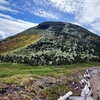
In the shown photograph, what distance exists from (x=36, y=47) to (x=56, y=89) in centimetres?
12256

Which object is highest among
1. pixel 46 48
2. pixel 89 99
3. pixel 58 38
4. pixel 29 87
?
pixel 58 38

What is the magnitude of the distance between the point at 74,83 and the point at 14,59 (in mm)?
84199

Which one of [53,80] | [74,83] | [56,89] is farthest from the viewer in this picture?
[74,83]

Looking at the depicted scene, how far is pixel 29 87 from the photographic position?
98.1ft

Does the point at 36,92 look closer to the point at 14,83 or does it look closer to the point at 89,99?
the point at 14,83

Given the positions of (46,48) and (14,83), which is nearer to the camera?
(14,83)

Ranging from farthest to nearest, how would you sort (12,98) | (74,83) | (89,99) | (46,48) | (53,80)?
(46,48) → (74,83) → (53,80) → (89,99) → (12,98)

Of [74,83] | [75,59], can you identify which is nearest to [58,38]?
[75,59]

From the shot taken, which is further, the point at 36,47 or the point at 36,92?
the point at 36,47

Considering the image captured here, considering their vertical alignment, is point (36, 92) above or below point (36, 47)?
below

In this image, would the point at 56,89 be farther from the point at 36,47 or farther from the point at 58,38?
the point at 58,38

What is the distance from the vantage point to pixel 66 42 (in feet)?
561

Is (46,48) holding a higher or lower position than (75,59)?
higher

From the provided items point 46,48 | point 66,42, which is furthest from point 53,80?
point 66,42
